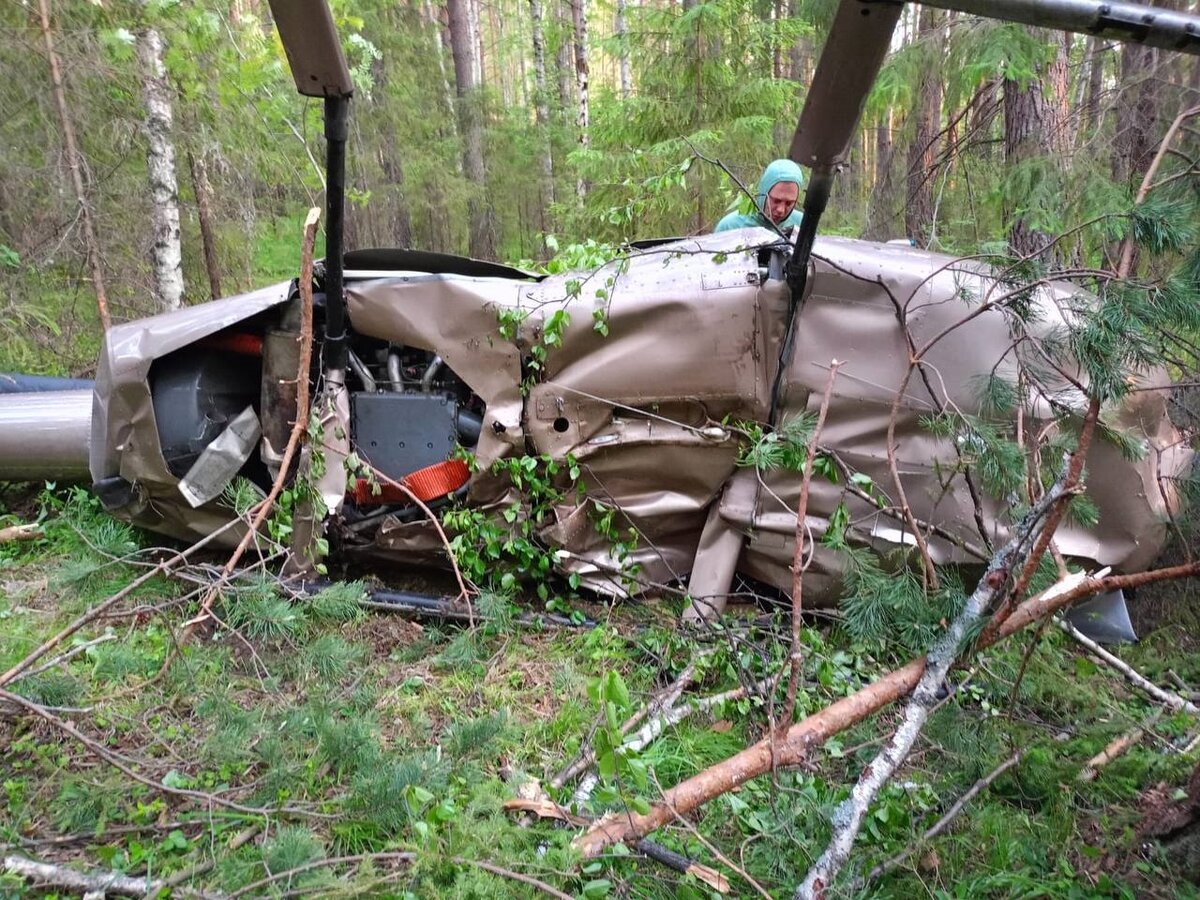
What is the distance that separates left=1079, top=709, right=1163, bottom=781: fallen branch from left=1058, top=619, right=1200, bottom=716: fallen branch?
20cm

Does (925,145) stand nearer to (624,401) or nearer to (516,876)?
(624,401)

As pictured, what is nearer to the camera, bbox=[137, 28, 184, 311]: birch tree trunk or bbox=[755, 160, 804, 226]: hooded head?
bbox=[755, 160, 804, 226]: hooded head

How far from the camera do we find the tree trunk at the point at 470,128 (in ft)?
36.9

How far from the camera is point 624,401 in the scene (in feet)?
10.0

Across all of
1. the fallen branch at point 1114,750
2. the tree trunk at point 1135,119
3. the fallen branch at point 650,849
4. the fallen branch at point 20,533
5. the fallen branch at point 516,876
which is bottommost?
the fallen branch at point 1114,750

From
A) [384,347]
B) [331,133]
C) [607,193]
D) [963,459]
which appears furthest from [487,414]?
[607,193]

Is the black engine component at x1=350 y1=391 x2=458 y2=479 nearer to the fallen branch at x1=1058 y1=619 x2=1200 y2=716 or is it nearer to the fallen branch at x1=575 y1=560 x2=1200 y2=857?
the fallen branch at x1=575 y1=560 x2=1200 y2=857

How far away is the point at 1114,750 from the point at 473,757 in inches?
79.3

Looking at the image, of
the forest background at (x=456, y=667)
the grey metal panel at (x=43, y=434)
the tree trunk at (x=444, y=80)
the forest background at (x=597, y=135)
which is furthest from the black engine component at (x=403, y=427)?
the tree trunk at (x=444, y=80)

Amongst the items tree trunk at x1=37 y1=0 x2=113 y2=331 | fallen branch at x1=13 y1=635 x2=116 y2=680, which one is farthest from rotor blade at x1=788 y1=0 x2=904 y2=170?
Answer: tree trunk at x1=37 y1=0 x2=113 y2=331

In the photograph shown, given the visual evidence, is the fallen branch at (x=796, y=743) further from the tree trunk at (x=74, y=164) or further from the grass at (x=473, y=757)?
the tree trunk at (x=74, y=164)

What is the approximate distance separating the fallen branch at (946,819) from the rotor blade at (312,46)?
2876 mm

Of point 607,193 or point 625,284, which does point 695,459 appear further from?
point 607,193

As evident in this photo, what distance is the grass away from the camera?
68.6 inches
